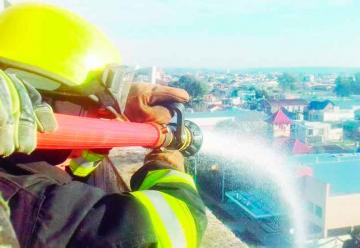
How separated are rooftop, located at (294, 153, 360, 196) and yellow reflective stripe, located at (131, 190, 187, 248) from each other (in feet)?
37.2

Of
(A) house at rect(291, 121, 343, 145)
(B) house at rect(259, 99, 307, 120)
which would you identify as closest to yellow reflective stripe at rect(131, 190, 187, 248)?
(A) house at rect(291, 121, 343, 145)

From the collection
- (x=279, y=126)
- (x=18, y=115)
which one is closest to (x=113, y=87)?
(x=18, y=115)

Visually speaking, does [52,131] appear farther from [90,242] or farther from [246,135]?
[246,135]

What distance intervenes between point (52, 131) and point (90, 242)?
271 mm

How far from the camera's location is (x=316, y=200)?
460 inches

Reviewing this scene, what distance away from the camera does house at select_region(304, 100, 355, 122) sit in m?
34.4

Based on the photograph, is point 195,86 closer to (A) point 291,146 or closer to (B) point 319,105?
(B) point 319,105

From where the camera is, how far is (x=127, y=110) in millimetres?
1597

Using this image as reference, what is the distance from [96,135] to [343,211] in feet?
38.8

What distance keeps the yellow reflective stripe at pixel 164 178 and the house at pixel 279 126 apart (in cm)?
2065

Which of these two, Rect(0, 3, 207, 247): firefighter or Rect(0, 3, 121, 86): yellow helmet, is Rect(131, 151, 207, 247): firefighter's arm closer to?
Rect(0, 3, 207, 247): firefighter

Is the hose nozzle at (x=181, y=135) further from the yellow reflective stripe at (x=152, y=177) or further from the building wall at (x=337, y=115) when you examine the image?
the building wall at (x=337, y=115)

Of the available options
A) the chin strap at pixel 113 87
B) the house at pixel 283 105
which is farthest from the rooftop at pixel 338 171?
the house at pixel 283 105

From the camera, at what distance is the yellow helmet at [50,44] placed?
1.29 metres
